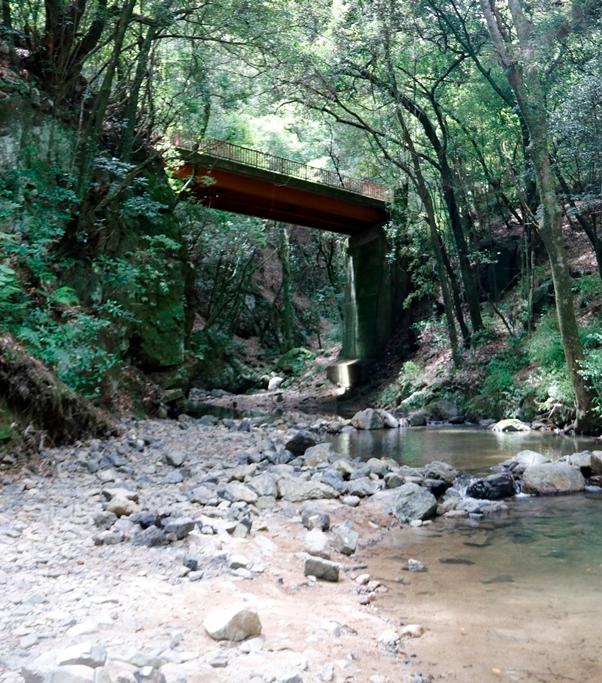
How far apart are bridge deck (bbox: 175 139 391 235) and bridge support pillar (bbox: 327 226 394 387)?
1152 millimetres

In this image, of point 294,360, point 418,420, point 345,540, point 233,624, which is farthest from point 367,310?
point 233,624

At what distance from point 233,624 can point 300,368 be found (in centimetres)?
2688

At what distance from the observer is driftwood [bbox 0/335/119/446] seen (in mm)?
6723

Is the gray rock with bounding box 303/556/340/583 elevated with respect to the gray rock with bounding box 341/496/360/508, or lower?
elevated

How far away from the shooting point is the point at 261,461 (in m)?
8.55

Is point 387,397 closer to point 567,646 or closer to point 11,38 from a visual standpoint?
point 11,38

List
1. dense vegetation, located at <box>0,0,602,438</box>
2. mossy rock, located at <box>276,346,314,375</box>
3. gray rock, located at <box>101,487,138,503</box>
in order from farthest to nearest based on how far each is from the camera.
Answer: mossy rock, located at <box>276,346,314,375</box>
dense vegetation, located at <box>0,0,602,438</box>
gray rock, located at <box>101,487,138,503</box>

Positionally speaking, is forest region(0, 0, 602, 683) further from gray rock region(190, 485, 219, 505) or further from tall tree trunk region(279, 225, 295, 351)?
tall tree trunk region(279, 225, 295, 351)

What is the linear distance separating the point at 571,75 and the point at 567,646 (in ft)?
51.5

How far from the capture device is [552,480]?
293 inches

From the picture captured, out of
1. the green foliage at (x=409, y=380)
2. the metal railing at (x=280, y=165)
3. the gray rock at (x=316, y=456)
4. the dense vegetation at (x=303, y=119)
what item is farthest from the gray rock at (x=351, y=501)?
the metal railing at (x=280, y=165)

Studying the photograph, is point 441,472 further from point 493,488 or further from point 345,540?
point 345,540

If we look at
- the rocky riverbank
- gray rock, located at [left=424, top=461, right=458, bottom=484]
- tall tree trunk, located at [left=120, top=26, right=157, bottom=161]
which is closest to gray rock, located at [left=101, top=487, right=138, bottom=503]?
the rocky riverbank

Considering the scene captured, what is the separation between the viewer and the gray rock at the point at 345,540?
5129 millimetres
